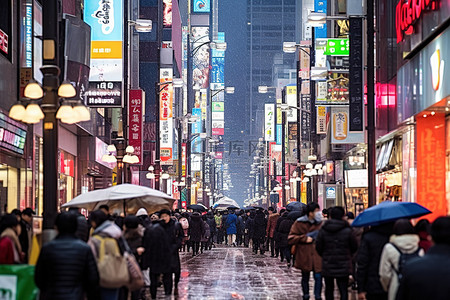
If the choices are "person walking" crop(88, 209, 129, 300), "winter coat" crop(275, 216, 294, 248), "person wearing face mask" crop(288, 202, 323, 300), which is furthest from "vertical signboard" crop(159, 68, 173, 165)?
"person walking" crop(88, 209, 129, 300)

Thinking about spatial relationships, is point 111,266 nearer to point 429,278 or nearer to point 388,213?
point 388,213

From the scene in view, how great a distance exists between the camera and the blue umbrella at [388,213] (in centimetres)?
1189

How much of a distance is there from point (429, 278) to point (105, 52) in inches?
1021

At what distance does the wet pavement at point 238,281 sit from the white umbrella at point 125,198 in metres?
1.93

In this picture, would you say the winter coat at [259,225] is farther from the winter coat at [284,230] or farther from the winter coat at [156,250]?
the winter coat at [156,250]

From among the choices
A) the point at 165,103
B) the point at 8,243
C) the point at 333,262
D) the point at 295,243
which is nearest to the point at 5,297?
the point at 8,243

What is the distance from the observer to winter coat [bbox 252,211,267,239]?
122 feet

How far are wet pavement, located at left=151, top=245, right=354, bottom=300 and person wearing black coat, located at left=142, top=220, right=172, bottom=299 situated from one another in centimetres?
79

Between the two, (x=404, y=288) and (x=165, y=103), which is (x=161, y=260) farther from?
(x=165, y=103)

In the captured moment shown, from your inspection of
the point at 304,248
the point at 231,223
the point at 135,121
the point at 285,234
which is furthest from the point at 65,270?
the point at 231,223

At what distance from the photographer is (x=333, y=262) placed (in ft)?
45.0

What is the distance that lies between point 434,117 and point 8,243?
14446 millimetres

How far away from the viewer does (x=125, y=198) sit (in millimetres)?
17328

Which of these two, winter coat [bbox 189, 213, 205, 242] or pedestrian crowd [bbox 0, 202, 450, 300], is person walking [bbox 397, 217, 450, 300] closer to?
pedestrian crowd [bbox 0, 202, 450, 300]
